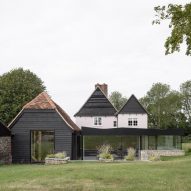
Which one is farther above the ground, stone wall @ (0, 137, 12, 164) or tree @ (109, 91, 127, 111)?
tree @ (109, 91, 127, 111)

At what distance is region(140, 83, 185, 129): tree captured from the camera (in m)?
94.0

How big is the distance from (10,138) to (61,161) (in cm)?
758

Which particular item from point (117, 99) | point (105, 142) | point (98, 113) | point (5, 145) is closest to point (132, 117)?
point (98, 113)

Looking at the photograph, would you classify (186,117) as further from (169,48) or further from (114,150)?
(169,48)

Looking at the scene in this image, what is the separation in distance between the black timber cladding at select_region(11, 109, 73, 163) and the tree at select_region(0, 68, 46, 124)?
14240mm

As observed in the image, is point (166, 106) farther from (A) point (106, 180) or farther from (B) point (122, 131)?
(A) point (106, 180)

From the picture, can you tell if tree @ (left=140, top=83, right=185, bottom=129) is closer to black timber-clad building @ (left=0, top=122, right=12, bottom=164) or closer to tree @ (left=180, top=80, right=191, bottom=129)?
tree @ (left=180, top=80, right=191, bottom=129)

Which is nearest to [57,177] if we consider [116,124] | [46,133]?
[46,133]

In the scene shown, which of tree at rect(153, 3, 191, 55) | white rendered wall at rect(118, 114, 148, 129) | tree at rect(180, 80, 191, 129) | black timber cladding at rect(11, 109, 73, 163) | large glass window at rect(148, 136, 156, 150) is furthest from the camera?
tree at rect(180, 80, 191, 129)

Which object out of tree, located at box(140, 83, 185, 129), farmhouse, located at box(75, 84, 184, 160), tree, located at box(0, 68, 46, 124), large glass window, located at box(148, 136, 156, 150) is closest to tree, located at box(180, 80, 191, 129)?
tree, located at box(140, 83, 185, 129)

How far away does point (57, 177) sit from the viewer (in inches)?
793

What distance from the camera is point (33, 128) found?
39438mm

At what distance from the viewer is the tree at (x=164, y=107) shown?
94000 millimetres

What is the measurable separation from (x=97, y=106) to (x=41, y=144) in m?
16.8
